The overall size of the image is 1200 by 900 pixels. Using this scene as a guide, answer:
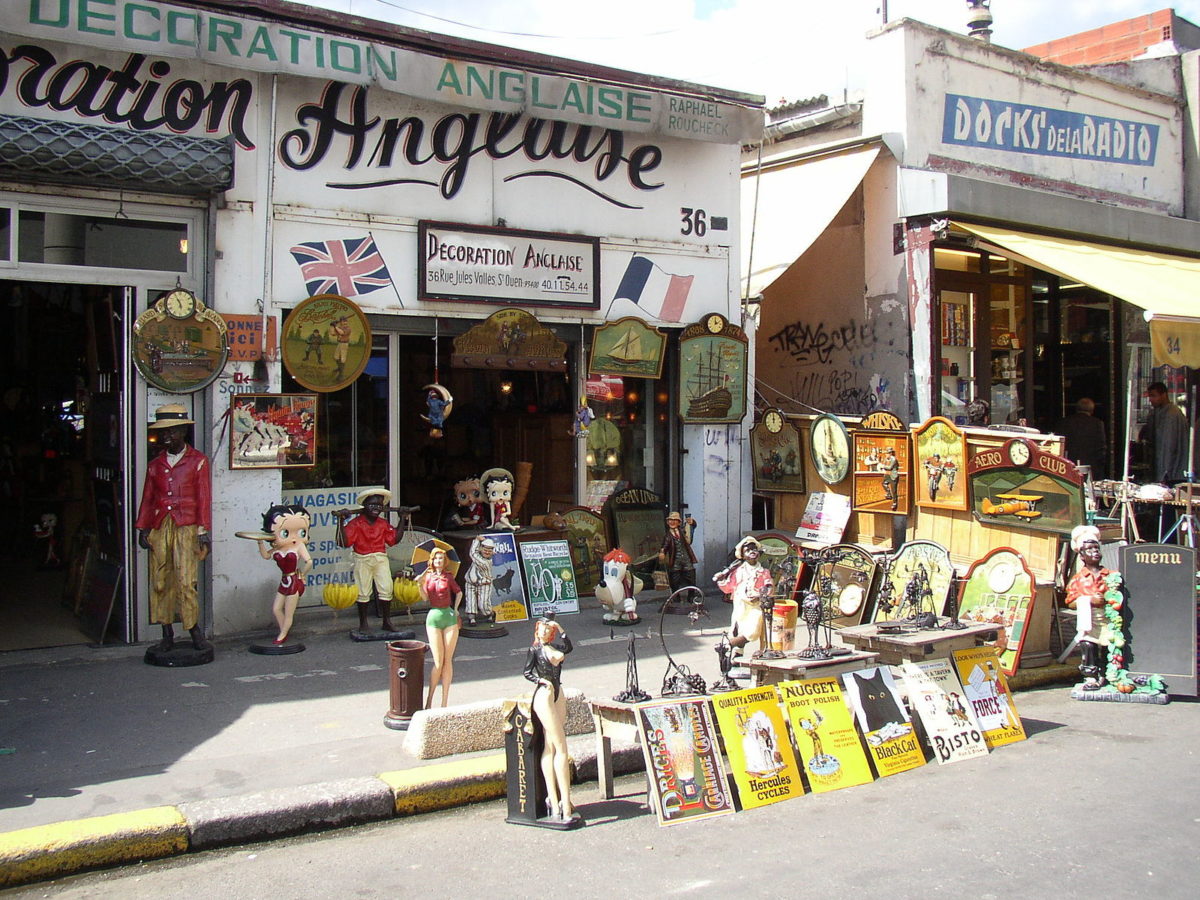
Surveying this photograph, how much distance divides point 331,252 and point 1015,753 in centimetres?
668

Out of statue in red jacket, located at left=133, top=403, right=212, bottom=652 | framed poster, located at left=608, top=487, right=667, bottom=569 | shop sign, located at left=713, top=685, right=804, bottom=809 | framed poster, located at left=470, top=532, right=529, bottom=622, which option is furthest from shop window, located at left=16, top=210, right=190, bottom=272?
shop sign, located at left=713, top=685, right=804, bottom=809

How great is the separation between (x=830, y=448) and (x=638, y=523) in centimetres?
213

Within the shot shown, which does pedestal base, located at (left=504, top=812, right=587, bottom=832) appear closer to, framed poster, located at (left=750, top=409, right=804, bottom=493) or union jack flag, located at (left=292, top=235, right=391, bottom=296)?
union jack flag, located at (left=292, top=235, right=391, bottom=296)

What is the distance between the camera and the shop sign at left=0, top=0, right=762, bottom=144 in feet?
25.6

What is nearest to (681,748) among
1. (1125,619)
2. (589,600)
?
(1125,619)

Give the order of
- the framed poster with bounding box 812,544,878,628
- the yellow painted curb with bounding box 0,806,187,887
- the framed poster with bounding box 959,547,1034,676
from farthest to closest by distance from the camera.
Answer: the framed poster with bounding box 812,544,878,628 < the framed poster with bounding box 959,547,1034,676 < the yellow painted curb with bounding box 0,806,187,887

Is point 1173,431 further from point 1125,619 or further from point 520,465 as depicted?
point 520,465

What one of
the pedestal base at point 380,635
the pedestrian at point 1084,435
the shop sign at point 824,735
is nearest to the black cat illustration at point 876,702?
the shop sign at point 824,735

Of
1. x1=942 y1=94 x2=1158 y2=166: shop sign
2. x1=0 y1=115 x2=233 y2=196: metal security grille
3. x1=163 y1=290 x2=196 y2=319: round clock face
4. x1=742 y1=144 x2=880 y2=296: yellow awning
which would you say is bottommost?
x1=163 y1=290 x2=196 y2=319: round clock face

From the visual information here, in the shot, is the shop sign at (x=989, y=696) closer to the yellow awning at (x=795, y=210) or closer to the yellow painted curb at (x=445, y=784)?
the yellow painted curb at (x=445, y=784)

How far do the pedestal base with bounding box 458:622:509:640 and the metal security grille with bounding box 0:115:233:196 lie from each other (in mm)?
4151

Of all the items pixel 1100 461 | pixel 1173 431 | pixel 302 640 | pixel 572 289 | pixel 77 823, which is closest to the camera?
pixel 77 823

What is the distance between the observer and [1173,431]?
12578 mm

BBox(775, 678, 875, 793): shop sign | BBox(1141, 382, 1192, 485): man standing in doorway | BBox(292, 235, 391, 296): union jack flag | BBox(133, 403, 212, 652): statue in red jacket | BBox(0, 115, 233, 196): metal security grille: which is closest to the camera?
BBox(775, 678, 875, 793): shop sign
